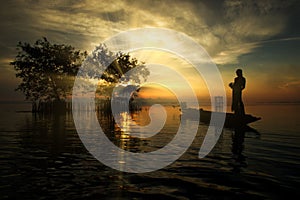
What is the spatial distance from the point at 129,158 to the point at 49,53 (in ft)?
158

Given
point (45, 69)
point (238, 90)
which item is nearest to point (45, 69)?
point (45, 69)

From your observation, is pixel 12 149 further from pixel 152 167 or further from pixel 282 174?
pixel 282 174

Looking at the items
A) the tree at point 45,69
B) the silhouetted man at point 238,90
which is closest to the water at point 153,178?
the silhouetted man at point 238,90

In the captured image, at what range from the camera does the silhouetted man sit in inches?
837

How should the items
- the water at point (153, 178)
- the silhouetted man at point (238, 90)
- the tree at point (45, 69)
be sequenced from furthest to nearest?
1. the tree at point (45, 69)
2. the silhouetted man at point (238, 90)
3. the water at point (153, 178)

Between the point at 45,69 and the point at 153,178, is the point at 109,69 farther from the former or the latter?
the point at 153,178

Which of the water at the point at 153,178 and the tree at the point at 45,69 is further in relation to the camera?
the tree at the point at 45,69

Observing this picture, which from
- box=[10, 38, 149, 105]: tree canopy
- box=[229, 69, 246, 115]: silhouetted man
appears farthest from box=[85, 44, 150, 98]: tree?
box=[229, 69, 246, 115]: silhouetted man

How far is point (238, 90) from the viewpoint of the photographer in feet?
70.0

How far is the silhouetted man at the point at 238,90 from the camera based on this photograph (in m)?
21.2

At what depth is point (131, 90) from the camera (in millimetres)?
65438

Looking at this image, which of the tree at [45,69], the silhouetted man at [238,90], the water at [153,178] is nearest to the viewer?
the water at [153,178]

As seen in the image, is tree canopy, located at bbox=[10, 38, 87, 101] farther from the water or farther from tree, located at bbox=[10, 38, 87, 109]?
the water

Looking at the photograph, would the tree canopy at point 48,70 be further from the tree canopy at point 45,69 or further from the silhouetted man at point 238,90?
the silhouetted man at point 238,90
